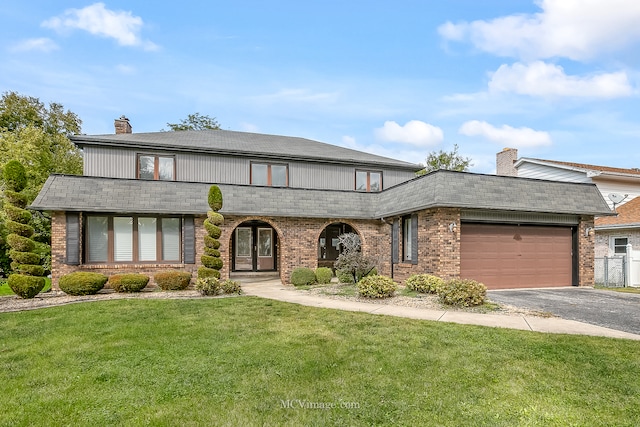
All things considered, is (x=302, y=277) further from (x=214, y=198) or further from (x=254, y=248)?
(x=254, y=248)

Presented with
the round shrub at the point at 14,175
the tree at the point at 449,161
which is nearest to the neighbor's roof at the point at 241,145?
the round shrub at the point at 14,175

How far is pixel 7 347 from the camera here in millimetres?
6238

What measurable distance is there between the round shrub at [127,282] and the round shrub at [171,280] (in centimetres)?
51

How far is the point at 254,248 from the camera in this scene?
2128cm

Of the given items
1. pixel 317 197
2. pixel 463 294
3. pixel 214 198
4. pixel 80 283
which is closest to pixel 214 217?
pixel 214 198

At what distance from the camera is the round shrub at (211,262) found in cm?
1268

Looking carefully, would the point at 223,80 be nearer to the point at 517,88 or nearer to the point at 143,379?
the point at 143,379

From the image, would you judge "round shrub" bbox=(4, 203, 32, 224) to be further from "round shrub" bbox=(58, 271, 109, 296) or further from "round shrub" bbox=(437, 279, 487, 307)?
"round shrub" bbox=(437, 279, 487, 307)

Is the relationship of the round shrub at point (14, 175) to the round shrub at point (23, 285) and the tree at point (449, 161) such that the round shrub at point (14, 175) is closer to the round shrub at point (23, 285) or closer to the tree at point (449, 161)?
the round shrub at point (23, 285)

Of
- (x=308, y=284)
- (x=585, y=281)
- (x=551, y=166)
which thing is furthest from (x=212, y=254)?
(x=551, y=166)

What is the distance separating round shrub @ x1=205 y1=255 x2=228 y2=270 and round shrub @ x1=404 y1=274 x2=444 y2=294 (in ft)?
21.5

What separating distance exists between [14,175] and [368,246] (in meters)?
12.8

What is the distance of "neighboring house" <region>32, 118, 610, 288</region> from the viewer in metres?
12.6

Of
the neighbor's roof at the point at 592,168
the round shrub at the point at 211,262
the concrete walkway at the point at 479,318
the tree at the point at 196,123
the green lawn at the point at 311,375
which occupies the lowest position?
the concrete walkway at the point at 479,318
